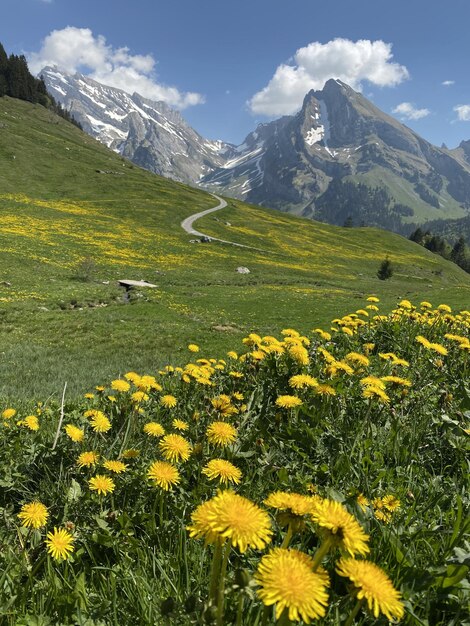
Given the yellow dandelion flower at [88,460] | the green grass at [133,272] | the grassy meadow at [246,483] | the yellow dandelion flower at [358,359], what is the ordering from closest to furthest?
the grassy meadow at [246,483] < the yellow dandelion flower at [88,460] < the yellow dandelion flower at [358,359] < the green grass at [133,272]

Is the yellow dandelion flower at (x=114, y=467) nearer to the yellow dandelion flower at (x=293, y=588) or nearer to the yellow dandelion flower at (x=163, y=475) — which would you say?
the yellow dandelion flower at (x=163, y=475)

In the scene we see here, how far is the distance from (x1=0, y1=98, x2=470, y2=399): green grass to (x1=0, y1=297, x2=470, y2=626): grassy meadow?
689cm

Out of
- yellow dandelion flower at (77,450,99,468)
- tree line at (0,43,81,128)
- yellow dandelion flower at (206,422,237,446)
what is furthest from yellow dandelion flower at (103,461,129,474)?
tree line at (0,43,81,128)

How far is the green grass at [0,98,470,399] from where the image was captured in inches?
632

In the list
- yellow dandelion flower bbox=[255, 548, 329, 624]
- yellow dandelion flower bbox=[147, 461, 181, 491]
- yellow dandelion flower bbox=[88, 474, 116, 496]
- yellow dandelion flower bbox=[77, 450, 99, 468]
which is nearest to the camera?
yellow dandelion flower bbox=[255, 548, 329, 624]

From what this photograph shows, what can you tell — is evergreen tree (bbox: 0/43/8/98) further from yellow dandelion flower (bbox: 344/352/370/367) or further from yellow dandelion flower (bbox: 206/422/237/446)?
yellow dandelion flower (bbox: 206/422/237/446)

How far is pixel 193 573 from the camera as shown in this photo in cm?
234

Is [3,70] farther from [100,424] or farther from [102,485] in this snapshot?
[102,485]

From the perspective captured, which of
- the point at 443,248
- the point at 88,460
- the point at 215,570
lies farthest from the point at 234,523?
the point at 443,248

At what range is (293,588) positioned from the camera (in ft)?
3.71

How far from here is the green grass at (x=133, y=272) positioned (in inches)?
632

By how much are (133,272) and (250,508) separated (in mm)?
38458

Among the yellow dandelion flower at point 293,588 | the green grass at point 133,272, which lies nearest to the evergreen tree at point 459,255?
the green grass at point 133,272

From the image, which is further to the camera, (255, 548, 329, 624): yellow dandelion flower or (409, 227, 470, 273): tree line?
(409, 227, 470, 273): tree line
